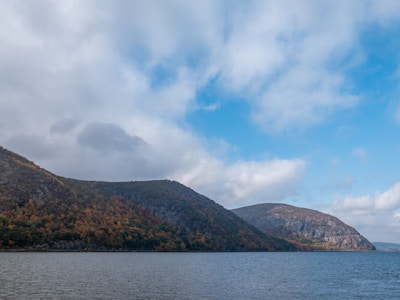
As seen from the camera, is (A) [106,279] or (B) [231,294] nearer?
(B) [231,294]

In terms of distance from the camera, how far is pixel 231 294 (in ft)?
244

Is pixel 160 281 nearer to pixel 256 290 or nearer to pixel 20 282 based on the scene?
pixel 256 290

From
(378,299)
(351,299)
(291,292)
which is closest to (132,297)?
(291,292)

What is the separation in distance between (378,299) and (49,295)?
63.0 metres

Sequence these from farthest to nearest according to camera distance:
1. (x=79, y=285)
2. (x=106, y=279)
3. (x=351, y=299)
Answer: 1. (x=106, y=279)
2. (x=79, y=285)
3. (x=351, y=299)

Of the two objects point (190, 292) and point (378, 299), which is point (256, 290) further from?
point (378, 299)

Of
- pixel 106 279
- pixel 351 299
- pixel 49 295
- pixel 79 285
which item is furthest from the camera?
pixel 106 279

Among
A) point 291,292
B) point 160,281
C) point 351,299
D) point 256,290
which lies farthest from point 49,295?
point 351,299

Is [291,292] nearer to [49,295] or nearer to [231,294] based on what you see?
[231,294]

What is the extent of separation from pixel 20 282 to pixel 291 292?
57959 mm

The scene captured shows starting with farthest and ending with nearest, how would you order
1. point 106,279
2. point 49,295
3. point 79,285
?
point 106,279, point 79,285, point 49,295

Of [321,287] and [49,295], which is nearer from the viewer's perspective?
[49,295]

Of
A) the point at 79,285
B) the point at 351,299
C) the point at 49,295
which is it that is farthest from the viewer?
the point at 79,285

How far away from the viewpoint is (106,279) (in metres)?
91.1
